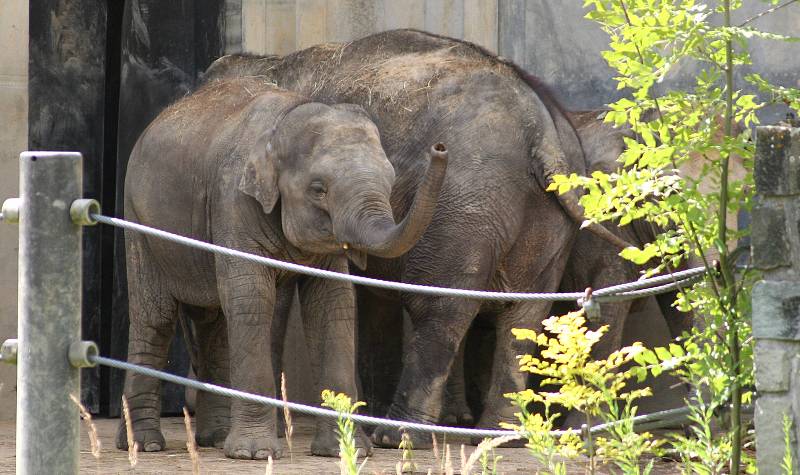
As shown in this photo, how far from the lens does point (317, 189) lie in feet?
28.3

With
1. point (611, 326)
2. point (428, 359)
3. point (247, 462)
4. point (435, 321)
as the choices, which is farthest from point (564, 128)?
point (247, 462)

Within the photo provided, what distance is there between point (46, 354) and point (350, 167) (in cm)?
378

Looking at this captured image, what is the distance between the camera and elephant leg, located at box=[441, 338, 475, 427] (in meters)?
10.7

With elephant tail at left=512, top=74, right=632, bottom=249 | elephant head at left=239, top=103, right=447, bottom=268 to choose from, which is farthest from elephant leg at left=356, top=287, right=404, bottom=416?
elephant head at left=239, top=103, right=447, bottom=268

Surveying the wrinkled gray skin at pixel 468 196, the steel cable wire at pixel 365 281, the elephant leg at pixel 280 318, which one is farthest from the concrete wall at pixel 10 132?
the steel cable wire at pixel 365 281

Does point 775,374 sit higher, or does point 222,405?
point 775,374

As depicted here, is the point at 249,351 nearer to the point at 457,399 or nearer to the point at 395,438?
the point at 395,438

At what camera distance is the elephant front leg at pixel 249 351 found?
8.52 metres

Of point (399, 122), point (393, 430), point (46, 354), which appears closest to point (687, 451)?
point (46, 354)

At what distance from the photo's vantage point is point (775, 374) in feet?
16.4

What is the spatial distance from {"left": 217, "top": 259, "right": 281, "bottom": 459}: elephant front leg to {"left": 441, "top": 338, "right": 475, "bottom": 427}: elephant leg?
7.72 feet

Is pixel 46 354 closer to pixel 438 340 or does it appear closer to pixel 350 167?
pixel 350 167

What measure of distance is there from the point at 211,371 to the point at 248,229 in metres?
1.22

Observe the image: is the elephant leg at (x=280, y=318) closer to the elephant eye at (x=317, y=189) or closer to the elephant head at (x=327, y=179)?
the elephant head at (x=327, y=179)
